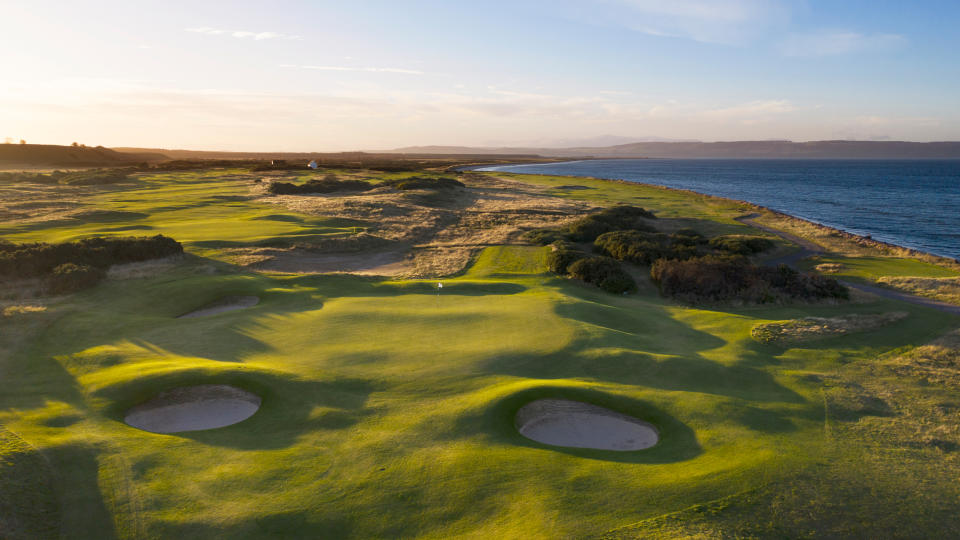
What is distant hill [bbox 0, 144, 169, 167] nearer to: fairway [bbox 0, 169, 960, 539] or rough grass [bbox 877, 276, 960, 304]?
fairway [bbox 0, 169, 960, 539]

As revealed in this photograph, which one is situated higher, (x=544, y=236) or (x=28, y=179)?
(x=28, y=179)

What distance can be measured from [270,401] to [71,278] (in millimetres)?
16436

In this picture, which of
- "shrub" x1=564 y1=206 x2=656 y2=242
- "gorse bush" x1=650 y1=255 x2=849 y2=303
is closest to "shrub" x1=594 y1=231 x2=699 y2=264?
"shrub" x1=564 y1=206 x2=656 y2=242

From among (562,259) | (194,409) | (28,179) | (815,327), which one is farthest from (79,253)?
(28,179)

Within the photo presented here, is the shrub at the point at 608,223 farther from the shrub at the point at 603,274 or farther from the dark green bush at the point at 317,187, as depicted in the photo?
the dark green bush at the point at 317,187

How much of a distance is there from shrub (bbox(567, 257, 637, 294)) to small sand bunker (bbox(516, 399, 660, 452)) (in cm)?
1431

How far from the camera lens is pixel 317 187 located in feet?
217

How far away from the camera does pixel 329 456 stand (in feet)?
30.3

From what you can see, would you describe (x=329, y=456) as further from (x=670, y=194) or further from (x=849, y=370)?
(x=670, y=194)

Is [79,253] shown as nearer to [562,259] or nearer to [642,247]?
[562,259]

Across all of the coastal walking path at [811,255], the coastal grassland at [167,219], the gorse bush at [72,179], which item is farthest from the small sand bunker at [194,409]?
the gorse bush at [72,179]

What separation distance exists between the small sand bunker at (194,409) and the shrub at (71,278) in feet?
44.7

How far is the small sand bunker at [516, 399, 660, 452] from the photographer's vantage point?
1064cm

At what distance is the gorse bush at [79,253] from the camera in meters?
21.9
